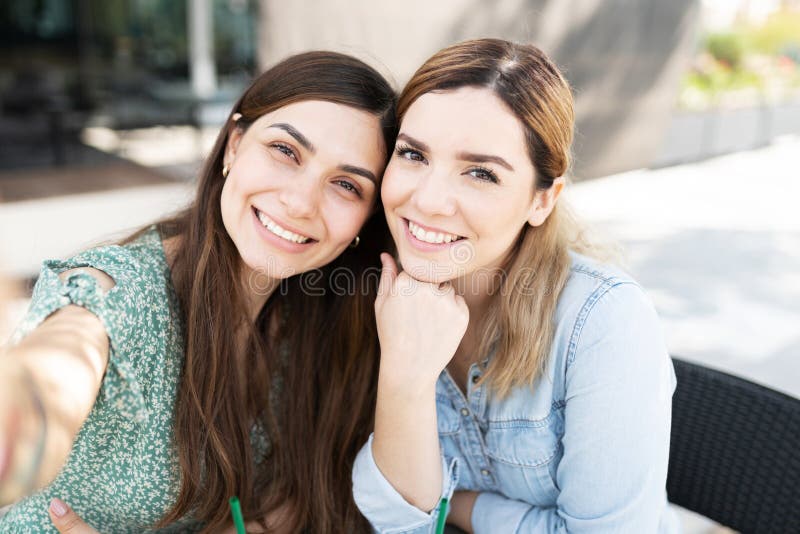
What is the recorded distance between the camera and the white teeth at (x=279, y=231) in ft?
5.29

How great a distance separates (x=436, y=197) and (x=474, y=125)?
0.55 ft

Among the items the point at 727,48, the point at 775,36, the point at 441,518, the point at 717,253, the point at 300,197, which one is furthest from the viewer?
the point at 775,36

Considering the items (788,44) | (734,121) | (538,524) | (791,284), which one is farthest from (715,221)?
(788,44)

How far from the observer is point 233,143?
5.88ft

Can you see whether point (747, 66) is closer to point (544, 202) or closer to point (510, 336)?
point (544, 202)

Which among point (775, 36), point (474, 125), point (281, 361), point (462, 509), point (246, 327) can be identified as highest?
point (474, 125)

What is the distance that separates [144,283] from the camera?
149 cm

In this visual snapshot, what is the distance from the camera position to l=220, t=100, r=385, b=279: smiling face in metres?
1.59

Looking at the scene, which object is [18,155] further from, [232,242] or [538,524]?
[538,524]

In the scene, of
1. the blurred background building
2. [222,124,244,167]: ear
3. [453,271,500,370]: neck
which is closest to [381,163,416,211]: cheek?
[453,271,500,370]: neck

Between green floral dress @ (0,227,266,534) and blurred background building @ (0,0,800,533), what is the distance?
11.8 feet

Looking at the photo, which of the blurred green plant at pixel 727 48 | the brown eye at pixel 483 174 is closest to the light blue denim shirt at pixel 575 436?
the brown eye at pixel 483 174

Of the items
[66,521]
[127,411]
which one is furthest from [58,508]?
[127,411]

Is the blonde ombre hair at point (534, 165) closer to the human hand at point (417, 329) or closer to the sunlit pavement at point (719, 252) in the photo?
the human hand at point (417, 329)
